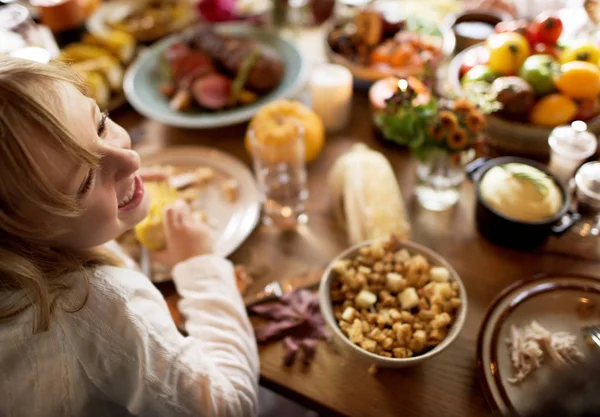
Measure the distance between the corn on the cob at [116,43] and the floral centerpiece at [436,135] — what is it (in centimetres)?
94

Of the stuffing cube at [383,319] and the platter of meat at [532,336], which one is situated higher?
the stuffing cube at [383,319]

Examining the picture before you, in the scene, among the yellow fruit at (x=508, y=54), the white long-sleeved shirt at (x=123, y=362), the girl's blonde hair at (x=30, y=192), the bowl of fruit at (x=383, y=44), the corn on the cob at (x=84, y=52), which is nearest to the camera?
the girl's blonde hair at (x=30, y=192)

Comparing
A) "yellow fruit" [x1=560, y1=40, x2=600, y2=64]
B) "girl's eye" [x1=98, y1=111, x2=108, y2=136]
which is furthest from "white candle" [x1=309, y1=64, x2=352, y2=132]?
"girl's eye" [x1=98, y1=111, x2=108, y2=136]

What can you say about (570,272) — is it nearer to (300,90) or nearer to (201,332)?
(201,332)

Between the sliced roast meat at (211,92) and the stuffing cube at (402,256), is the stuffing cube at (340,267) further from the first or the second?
the sliced roast meat at (211,92)

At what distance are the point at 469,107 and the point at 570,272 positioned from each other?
0.34m

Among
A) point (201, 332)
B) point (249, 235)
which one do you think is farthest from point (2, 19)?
point (201, 332)

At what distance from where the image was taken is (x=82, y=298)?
0.64m

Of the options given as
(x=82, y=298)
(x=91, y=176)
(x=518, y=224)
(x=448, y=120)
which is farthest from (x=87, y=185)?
(x=518, y=224)

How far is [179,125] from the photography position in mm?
1189

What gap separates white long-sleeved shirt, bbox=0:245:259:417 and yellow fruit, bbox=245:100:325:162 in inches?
16.8

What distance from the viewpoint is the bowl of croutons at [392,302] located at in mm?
690

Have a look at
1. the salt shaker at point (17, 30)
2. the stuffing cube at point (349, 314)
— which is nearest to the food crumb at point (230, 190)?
the stuffing cube at point (349, 314)

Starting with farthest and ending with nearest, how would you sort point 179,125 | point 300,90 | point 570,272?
point 300,90 → point 179,125 → point 570,272
